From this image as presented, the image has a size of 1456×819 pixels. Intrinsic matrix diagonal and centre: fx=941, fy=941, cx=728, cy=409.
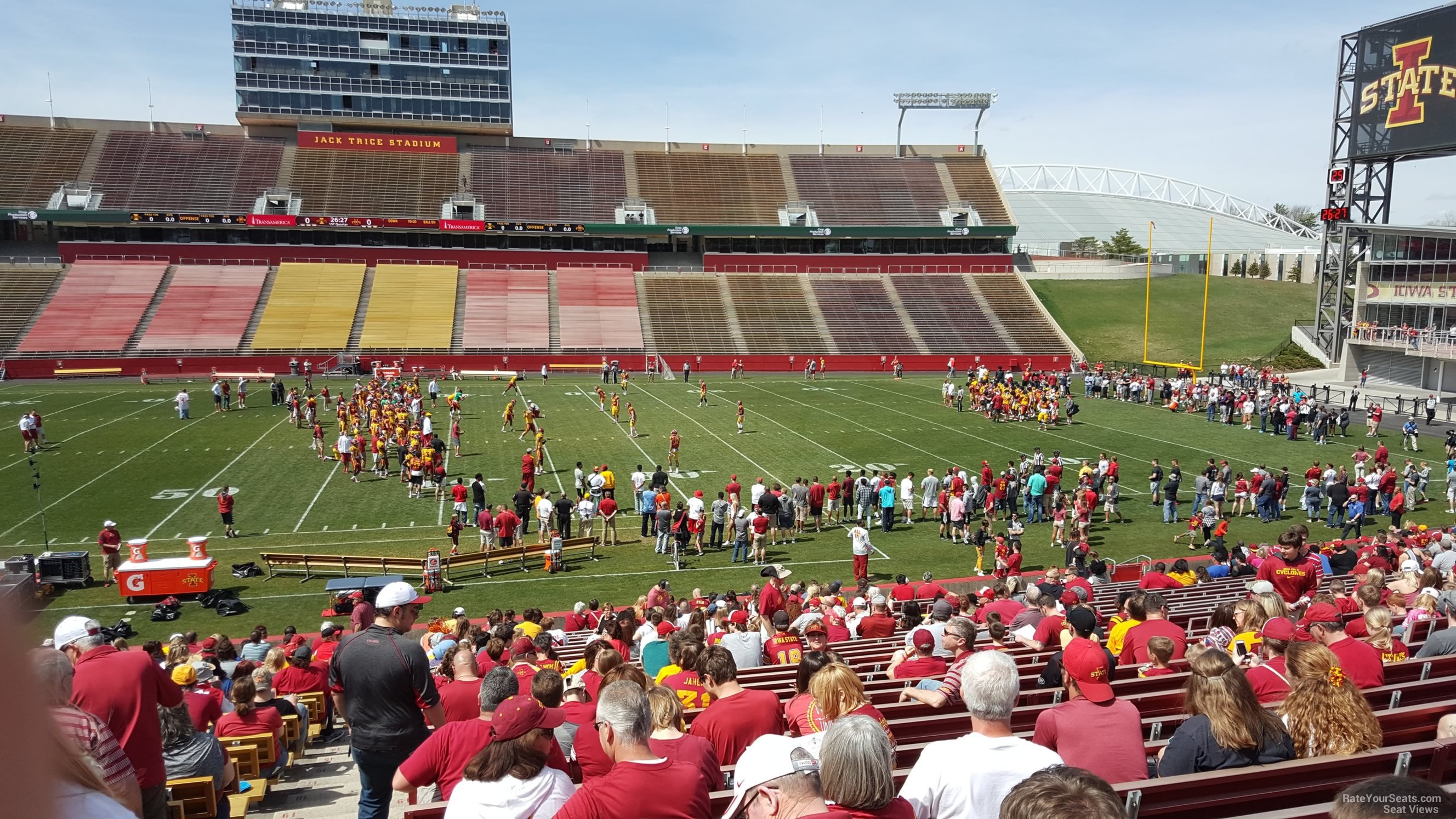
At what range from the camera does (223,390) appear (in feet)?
120

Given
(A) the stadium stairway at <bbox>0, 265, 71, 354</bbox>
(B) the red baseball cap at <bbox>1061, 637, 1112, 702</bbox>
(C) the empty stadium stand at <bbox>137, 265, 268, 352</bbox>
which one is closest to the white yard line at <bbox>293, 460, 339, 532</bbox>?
(B) the red baseball cap at <bbox>1061, 637, 1112, 702</bbox>

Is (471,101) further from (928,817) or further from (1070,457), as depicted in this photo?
(928,817)

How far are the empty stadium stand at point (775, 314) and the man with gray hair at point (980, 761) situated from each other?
173ft

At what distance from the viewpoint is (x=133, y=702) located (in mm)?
4941

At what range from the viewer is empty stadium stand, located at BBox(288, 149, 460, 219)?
64.9 meters

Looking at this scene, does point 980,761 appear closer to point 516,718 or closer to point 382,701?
point 516,718

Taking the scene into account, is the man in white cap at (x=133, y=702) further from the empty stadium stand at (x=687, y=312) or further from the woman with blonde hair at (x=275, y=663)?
the empty stadium stand at (x=687, y=312)

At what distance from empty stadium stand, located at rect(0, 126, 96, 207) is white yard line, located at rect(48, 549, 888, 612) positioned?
5434 centimetres

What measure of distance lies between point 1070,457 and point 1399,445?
1117cm

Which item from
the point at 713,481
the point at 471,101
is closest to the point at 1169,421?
the point at 713,481

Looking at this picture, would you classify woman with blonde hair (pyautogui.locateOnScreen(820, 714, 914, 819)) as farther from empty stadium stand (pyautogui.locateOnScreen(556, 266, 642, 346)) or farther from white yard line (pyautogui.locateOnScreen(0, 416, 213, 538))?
empty stadium stand (pyautogui.locateOnScreen(556, 266, 642, 346))

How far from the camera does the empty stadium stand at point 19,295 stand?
1940 inches

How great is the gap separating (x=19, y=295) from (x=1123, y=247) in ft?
274

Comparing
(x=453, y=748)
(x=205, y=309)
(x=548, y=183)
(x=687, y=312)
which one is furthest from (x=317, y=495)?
(x=548, y=183)
